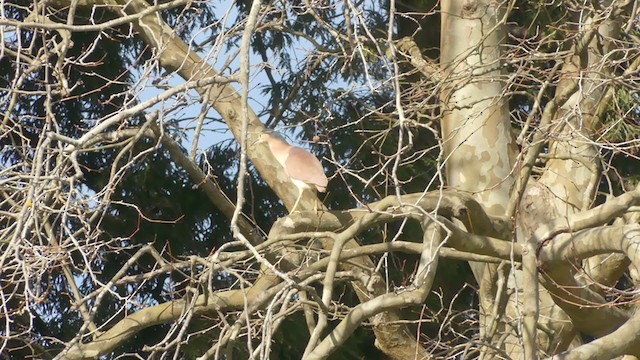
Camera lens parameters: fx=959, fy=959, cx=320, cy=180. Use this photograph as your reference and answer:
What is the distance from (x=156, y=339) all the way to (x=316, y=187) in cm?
333

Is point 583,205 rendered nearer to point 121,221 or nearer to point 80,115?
point 121,221

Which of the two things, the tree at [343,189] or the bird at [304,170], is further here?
the bird at [304,170]

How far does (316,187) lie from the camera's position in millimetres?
4797

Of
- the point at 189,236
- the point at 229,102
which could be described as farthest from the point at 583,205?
the point at 189,236

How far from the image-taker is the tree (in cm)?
358

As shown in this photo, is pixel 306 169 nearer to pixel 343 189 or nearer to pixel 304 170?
pixel 304 170

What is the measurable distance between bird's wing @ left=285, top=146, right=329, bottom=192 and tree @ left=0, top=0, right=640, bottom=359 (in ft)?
0.35

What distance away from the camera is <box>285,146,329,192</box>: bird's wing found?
474 centimetres

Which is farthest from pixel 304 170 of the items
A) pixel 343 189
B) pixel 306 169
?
pixel 343 189

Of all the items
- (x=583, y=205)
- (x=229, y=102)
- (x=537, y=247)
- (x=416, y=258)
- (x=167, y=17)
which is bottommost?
(x=416, y=258)

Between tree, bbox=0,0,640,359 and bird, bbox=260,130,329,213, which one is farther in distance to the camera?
bird, bbox=260,130,329,213

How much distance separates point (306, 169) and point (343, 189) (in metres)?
2.58

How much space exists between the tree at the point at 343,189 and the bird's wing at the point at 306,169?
4.2 inches

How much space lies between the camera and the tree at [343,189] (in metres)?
3.58
